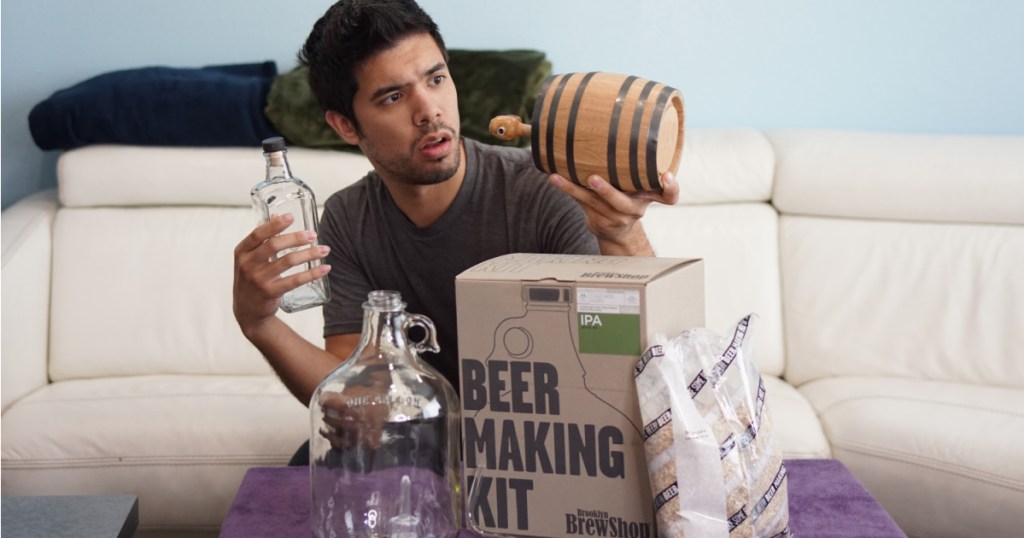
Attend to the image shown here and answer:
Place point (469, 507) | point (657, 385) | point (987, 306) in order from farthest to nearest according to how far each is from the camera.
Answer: point (987, 306) → point (469, 507) → point (657, 385)

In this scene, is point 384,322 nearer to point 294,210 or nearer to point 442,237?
point 294,210

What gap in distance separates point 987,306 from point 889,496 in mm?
630

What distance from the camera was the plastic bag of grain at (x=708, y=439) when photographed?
Answer: 111 centimetres

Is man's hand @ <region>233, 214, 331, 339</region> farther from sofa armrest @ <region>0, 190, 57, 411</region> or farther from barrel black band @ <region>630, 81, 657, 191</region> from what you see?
sofa armrest @ <region>0, 190, 57, 411</region>

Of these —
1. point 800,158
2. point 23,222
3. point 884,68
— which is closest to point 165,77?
point 23,222

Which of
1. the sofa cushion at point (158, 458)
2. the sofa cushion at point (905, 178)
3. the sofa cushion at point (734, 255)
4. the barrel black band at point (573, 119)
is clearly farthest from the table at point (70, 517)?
the sofa cushion at point (905, 178)

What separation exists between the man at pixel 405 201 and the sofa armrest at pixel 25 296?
1.10 metres

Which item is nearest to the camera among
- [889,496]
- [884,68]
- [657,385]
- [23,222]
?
[657,385]

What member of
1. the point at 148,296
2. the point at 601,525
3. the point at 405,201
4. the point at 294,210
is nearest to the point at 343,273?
the point at 405,201

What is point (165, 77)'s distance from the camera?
2812mm

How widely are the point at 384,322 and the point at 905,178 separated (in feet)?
5.95

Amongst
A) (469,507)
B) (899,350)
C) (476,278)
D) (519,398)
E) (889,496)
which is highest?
(476,278)

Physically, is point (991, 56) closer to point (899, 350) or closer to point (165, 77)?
point (899, 350)

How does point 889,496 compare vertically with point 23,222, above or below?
below
